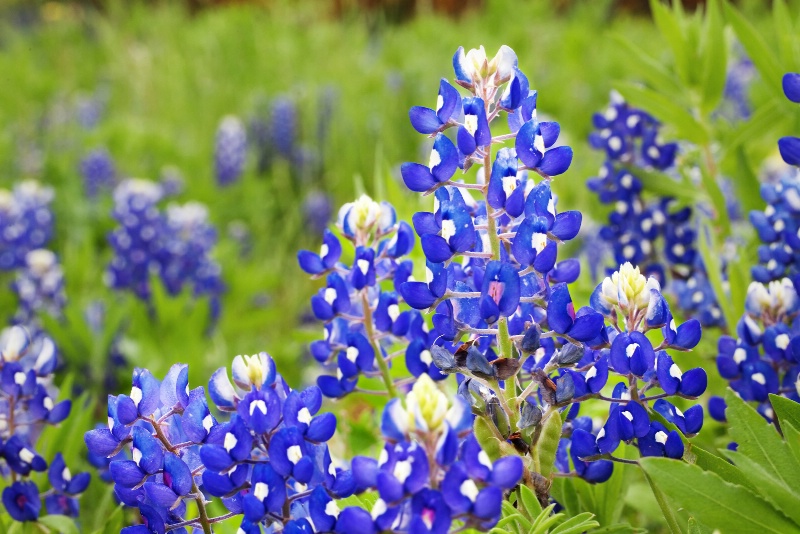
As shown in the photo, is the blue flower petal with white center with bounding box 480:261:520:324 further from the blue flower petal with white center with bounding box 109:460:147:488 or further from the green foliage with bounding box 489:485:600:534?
the blue flower petal with white center with bounding box 109:460:147:488

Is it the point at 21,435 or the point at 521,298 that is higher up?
the point at 21,435

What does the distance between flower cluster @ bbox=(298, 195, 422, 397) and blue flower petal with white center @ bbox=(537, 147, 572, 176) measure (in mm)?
235

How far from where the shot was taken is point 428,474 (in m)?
0.65

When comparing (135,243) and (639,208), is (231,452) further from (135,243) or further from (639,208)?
(135,243)

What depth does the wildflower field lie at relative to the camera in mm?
754

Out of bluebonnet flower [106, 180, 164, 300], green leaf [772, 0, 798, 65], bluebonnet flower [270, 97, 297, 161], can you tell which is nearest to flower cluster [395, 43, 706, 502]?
green leaf [772, 0, 798, 65]

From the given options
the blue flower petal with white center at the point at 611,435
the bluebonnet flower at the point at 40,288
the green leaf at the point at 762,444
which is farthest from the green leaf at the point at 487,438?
the bluebonnet flower at the point at 40,288

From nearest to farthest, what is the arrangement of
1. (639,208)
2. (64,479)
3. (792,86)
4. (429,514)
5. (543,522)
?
(429,514) < (543,522) < (792,86) < (64,479) < (639,208)

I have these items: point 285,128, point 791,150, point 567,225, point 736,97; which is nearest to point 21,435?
point 567,225

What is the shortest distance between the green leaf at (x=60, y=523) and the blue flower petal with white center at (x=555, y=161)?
2.40 feet

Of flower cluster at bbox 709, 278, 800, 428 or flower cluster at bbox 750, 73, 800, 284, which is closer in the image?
flower cluster at bbox 709, 278, 800, 428

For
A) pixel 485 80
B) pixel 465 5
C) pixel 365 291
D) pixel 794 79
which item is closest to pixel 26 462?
pixel 365 291

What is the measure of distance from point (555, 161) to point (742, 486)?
1.14ft

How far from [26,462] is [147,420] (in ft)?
1.23
